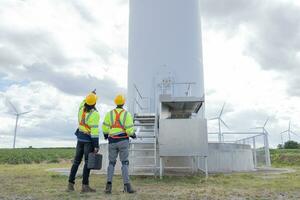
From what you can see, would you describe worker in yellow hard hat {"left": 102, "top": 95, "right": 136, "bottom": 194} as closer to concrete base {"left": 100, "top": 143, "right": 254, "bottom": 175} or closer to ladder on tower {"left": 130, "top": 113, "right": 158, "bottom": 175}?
ladder on tower {"left": 130, "top": 113, "right": 158, "bottom": 175}

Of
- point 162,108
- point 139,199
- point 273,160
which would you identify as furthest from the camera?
point 273,160

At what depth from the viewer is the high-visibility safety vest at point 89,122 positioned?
20.2 feet

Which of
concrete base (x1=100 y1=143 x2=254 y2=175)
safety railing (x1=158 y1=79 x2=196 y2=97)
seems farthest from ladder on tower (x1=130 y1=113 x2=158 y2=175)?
safety railing (x1=158 y1=79 x2=196 y2=97)

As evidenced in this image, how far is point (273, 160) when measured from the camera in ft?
81.6

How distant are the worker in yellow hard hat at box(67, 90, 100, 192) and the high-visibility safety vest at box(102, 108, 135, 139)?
10.7 inches

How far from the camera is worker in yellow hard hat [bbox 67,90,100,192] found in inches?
242

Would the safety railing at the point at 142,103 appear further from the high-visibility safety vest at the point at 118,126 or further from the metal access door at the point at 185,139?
the high-visibility safety vest at the point at 118,126

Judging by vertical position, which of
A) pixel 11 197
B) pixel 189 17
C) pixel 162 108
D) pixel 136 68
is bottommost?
pixel 11 197

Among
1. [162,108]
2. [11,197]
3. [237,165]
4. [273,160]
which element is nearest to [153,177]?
[162,108]

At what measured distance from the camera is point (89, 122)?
6.25 meters

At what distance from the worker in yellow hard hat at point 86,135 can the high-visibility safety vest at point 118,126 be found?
0.89 feet

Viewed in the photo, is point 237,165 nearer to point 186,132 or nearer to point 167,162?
point 167,162

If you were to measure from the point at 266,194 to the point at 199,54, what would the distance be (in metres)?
8.00

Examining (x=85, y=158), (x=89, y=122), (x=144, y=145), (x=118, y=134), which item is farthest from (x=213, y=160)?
(x=89, y=122)
